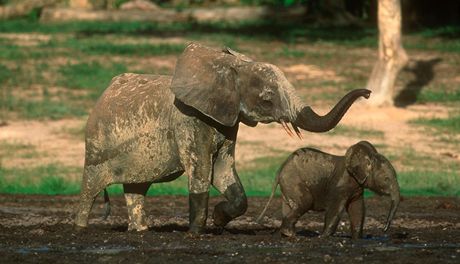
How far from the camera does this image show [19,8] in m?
41.0

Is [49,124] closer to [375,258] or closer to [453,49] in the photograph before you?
[453,49]

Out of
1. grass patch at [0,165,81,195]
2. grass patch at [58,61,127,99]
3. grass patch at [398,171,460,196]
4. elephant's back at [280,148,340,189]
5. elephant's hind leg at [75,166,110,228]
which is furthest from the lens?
grass patch at [58,61,127,99]

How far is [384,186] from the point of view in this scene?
13.6m

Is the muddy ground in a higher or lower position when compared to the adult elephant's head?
lower

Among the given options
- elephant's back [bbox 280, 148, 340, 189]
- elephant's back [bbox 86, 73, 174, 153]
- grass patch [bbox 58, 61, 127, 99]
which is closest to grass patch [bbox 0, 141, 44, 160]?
grass patch [bbox 58, 61, 127, 99]

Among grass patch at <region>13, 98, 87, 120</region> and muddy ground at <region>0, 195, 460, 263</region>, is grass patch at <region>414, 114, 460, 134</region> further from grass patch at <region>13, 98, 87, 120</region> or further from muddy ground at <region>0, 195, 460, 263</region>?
muddy ground at <region>0, 195, 460, 263</region>

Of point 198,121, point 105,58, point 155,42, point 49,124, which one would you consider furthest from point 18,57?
point 198,121

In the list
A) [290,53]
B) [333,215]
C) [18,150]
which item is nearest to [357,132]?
[18,150]

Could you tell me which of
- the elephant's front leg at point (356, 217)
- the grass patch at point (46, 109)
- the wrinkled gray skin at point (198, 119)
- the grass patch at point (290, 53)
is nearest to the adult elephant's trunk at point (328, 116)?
the wrinkled gray skin at point (198, 119)

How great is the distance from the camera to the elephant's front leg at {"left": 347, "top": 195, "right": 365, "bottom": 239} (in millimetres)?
13617

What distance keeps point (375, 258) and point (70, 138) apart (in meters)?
12.3

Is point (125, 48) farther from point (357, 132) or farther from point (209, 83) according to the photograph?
point (209, 83)

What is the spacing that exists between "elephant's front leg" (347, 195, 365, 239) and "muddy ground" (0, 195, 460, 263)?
0.10 metres

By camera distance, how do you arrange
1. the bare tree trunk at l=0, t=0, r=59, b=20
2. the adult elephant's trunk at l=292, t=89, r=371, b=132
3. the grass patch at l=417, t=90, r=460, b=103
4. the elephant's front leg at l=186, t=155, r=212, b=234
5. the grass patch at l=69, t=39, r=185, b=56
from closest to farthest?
the adult elephant's trunk at l=292, t=89, r=371, b=132, the elephant's front leg at l=186, t=155, r=212, b=234, the grass patch at l=417, t=90, r=460, b=103, the grass patch at l=69, t=39, r=185, b=56, the bare tree trunk at l=0, t=0, r=59, b=20
